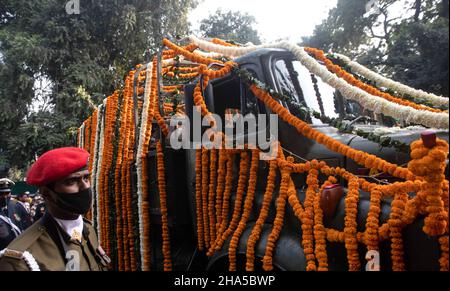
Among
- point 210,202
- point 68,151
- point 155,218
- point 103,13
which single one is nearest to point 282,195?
point 210,202

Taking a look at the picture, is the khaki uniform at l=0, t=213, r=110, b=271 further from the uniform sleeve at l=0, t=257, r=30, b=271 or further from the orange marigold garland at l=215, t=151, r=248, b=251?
the orange marigold garland at l=215, t=151, r=248, b=251

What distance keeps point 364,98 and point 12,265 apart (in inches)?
88.9

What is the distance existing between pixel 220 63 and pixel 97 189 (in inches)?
98.5

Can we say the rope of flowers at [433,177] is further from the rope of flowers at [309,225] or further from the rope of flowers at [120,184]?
the rope of flowers at [120,184]

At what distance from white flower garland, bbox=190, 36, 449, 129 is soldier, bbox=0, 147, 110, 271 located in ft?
5.87

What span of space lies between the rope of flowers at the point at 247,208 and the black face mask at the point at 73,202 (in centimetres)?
111

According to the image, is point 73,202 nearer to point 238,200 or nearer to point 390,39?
point 238,200

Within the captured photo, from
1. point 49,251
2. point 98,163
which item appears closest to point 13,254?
point 49,251

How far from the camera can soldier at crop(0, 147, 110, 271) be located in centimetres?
196

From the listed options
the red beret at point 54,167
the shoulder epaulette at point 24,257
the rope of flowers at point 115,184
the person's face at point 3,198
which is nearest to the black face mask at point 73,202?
the red beret at point 54,167

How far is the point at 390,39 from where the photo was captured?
37.5 feet

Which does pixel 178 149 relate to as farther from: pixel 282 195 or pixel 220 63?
pixel 282 195

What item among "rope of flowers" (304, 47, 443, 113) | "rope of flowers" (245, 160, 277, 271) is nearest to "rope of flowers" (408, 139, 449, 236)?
"rope of flowers" (245, 160, 277, 271)

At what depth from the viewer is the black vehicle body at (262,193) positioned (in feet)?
6.79
